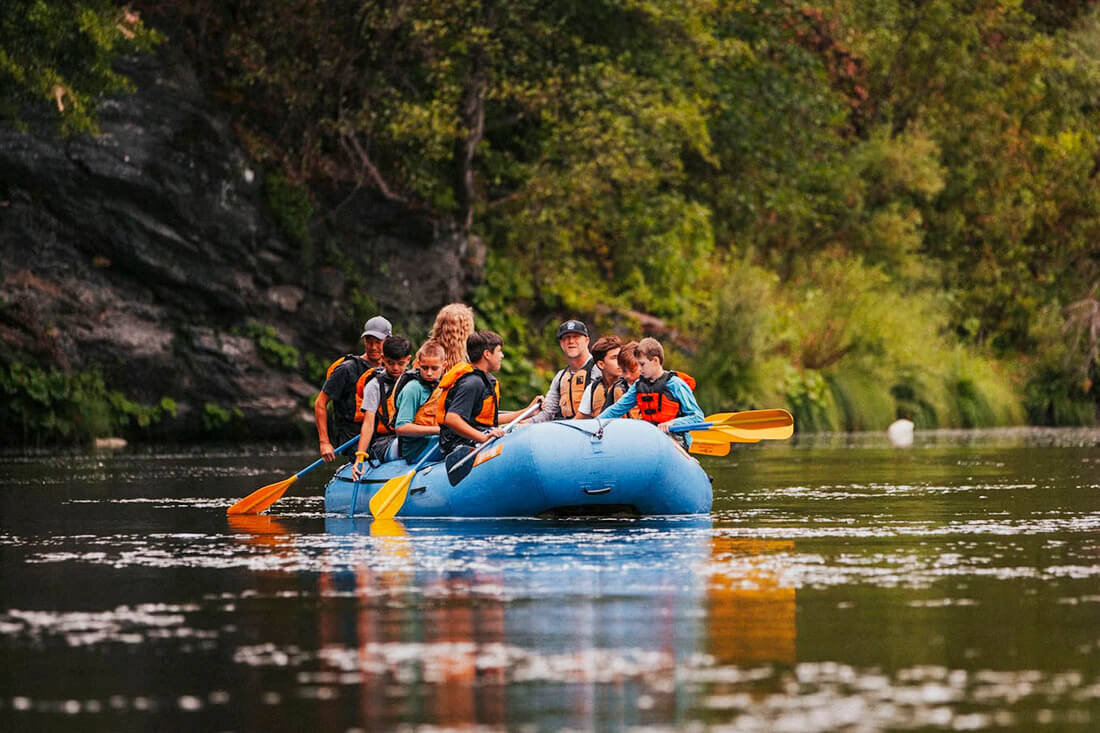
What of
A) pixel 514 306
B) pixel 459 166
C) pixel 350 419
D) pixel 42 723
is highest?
pixel 459 166

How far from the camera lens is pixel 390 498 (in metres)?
13.2

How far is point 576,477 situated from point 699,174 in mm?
26594

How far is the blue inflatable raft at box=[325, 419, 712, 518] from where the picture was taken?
12.3m

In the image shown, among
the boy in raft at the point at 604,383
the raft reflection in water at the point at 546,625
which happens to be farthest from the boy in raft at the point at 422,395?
the raft reflection in water at the point at 546,625

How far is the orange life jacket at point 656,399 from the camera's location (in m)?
13.5

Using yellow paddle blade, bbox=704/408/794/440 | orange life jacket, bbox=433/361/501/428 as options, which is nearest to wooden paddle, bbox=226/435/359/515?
orange life jacket, bbox=433/361/501/428

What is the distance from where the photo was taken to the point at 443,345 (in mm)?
13164

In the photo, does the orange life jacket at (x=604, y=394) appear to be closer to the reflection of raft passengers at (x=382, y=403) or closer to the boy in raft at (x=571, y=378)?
the boy in raft at (x=571, y=378)

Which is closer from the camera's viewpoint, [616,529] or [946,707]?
[946,707]

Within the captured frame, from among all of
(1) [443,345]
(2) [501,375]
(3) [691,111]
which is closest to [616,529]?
(1) [443,345]

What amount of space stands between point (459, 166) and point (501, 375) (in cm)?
345

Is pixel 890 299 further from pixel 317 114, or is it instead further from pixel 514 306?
pixel 317 114

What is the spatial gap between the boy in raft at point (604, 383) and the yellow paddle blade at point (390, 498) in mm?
1431

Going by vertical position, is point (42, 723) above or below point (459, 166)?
below
